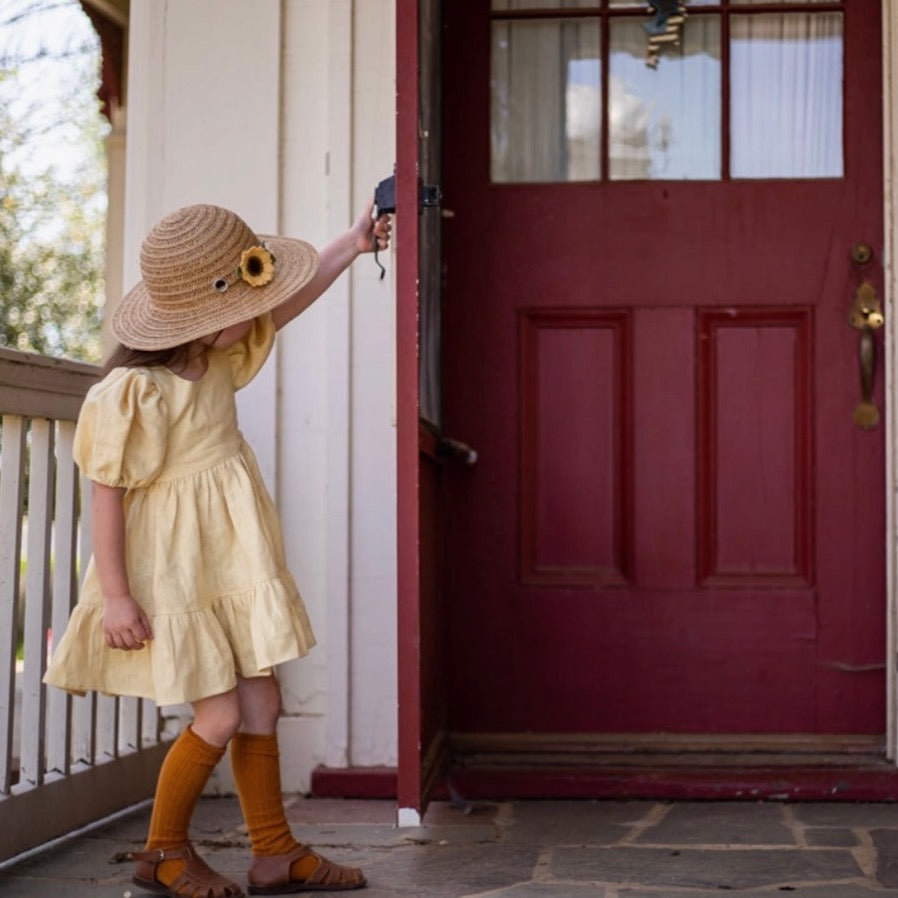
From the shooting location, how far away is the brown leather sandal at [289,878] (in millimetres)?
2684

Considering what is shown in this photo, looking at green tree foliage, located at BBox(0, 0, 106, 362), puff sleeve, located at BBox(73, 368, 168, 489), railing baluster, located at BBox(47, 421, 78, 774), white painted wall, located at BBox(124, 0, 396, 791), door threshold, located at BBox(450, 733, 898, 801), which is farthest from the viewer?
green tree foliage, located at BBox(0, 0, 106, 362)

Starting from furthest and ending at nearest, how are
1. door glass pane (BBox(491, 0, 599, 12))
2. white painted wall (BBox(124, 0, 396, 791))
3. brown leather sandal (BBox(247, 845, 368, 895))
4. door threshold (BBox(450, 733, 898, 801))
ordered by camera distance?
door glass pane (BBox(491, 0, 599, 12)) < white painted wall (BBox(124, 0, 396, 791)) < door threshold (BBox(450, 733, 898, 801)) < brown leather sandal (BBox(247, 845, 368, 895))

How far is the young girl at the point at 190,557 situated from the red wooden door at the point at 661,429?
1.12 meters

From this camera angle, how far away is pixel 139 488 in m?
2.66

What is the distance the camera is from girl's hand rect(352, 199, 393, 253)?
2.88m

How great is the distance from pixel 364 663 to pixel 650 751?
781 mm

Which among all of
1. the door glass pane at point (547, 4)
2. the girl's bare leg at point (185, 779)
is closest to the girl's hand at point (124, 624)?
the girl's bare leg at point (185, 779)

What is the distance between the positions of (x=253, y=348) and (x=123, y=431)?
394 millimetres

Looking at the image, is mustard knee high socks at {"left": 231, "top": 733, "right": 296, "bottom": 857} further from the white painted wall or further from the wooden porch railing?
the white painted wall

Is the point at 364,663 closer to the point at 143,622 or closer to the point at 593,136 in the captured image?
the point at 143,622

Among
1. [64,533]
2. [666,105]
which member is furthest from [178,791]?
[666,105]

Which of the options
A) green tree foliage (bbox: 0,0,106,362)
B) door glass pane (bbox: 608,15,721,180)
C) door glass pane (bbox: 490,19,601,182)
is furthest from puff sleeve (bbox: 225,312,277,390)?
green tree foliage (bbox: 0,0,106,362)

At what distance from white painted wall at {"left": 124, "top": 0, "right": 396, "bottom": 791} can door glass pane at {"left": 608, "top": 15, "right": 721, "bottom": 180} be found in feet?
2.11

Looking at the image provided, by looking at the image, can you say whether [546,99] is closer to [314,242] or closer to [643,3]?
[643,3]
